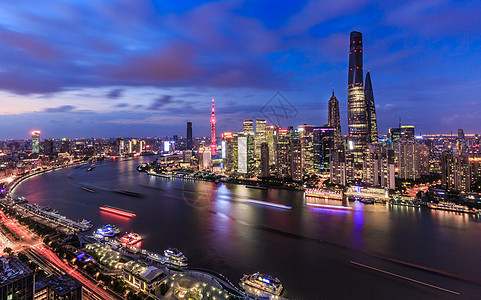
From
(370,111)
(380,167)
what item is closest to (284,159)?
(380,167)

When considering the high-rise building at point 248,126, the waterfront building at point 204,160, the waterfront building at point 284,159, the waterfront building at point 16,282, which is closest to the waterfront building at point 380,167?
the waterfront building at point 284,159

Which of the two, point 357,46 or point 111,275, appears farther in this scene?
point 357,46

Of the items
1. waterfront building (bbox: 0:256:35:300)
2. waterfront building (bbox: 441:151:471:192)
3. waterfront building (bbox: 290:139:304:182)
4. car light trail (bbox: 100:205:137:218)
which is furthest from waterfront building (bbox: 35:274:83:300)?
waterfront building (bbox: 441:151:471:192)

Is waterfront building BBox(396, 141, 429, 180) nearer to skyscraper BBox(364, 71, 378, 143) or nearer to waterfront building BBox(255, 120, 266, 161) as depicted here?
skyscraper BBox(364, 71, 378, 143)

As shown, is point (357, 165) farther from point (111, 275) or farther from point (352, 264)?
point (111, 275)

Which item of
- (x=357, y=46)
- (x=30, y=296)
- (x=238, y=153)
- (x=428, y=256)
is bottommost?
(x=428, y=256)

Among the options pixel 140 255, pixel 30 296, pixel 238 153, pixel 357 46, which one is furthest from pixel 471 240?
pixel 357 46
